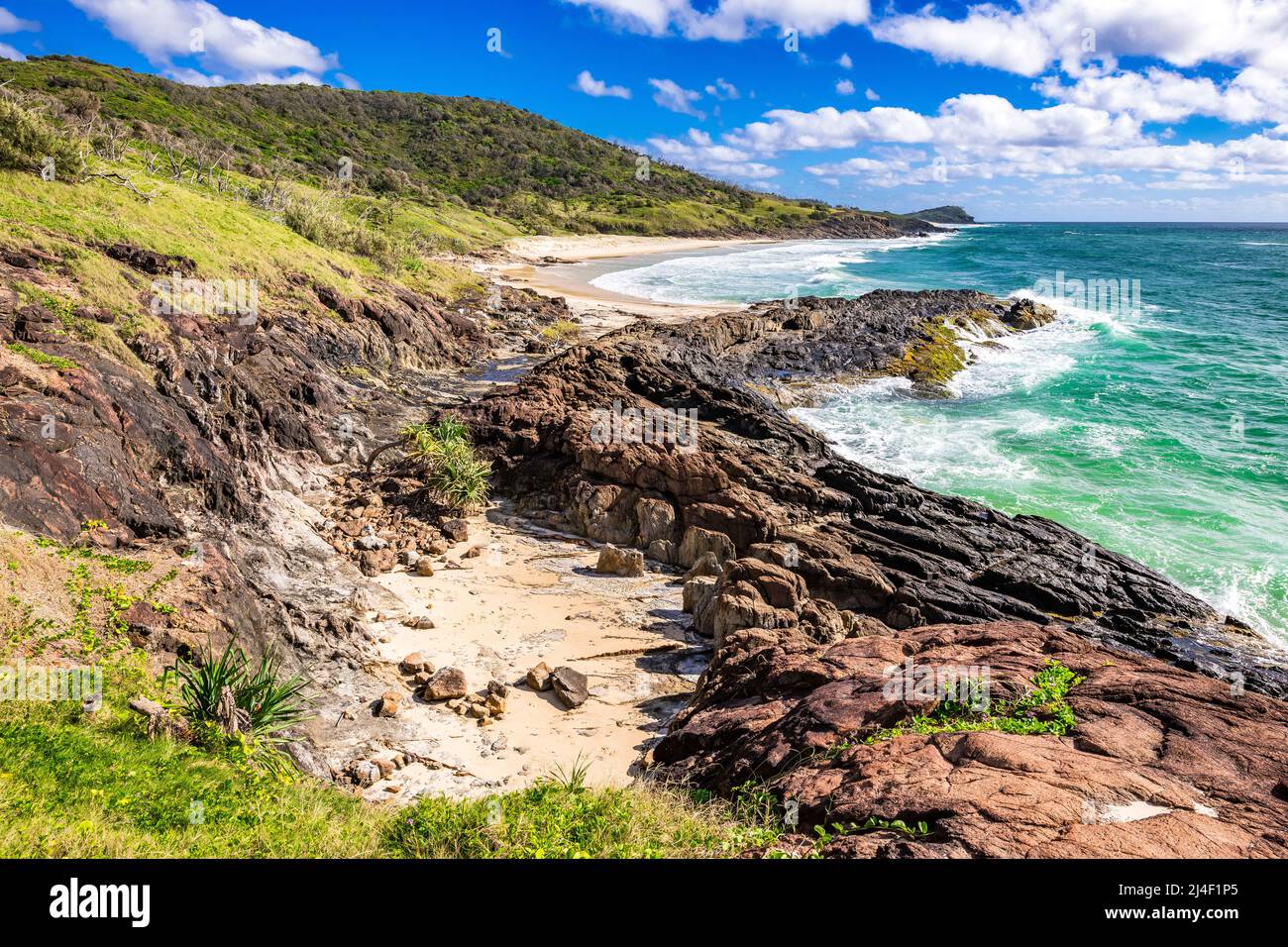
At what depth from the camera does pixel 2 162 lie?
20094mm

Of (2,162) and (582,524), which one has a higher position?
(2,162)

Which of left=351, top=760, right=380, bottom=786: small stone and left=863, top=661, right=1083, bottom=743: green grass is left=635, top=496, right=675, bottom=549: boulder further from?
left=863, top=661, right=1083, bottom=743: green grass

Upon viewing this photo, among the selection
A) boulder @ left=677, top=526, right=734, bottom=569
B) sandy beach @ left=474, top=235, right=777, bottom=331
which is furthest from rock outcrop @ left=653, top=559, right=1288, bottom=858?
sandy beach @ left=474, top=235, right=777, bottom=331

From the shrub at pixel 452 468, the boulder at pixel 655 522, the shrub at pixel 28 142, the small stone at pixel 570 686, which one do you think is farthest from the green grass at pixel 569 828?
the shrub at pixel 28 142

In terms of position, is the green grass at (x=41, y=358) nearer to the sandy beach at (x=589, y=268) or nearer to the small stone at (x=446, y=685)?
the small stone at (x=446, y=685)

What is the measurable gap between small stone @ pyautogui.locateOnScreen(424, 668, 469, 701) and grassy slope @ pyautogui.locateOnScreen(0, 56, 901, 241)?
165ft

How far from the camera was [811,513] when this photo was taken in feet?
53.6

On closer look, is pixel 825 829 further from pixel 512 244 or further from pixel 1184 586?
pixel 512 244

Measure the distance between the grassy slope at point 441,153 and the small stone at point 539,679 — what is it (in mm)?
50718

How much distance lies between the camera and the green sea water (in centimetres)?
1852

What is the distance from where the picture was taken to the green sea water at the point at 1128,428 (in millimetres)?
18516

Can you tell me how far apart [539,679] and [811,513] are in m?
7.76
